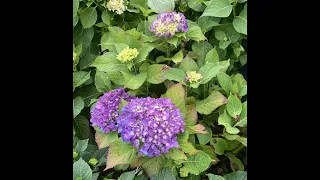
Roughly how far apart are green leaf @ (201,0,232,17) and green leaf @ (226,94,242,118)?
313mm

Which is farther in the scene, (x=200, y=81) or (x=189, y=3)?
(x=189, y=3)

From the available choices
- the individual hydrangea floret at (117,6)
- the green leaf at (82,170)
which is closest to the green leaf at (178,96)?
the green leaf at (82,170)

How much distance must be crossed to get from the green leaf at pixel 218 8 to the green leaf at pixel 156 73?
0.85 ft

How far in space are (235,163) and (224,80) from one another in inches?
11.0

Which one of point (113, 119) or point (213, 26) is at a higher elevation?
point (213, 26)

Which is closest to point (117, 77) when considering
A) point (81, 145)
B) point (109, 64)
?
point (109, 64)

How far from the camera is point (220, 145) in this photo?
4.82 feet

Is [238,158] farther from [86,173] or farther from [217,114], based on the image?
[86,173]

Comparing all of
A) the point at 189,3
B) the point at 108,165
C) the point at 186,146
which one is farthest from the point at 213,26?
the point at 108,165

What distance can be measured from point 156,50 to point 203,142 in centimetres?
38

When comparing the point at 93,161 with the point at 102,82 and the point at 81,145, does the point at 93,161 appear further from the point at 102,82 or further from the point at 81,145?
the point at 102,82

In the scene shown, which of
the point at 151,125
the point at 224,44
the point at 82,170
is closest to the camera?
the point at 151,125
